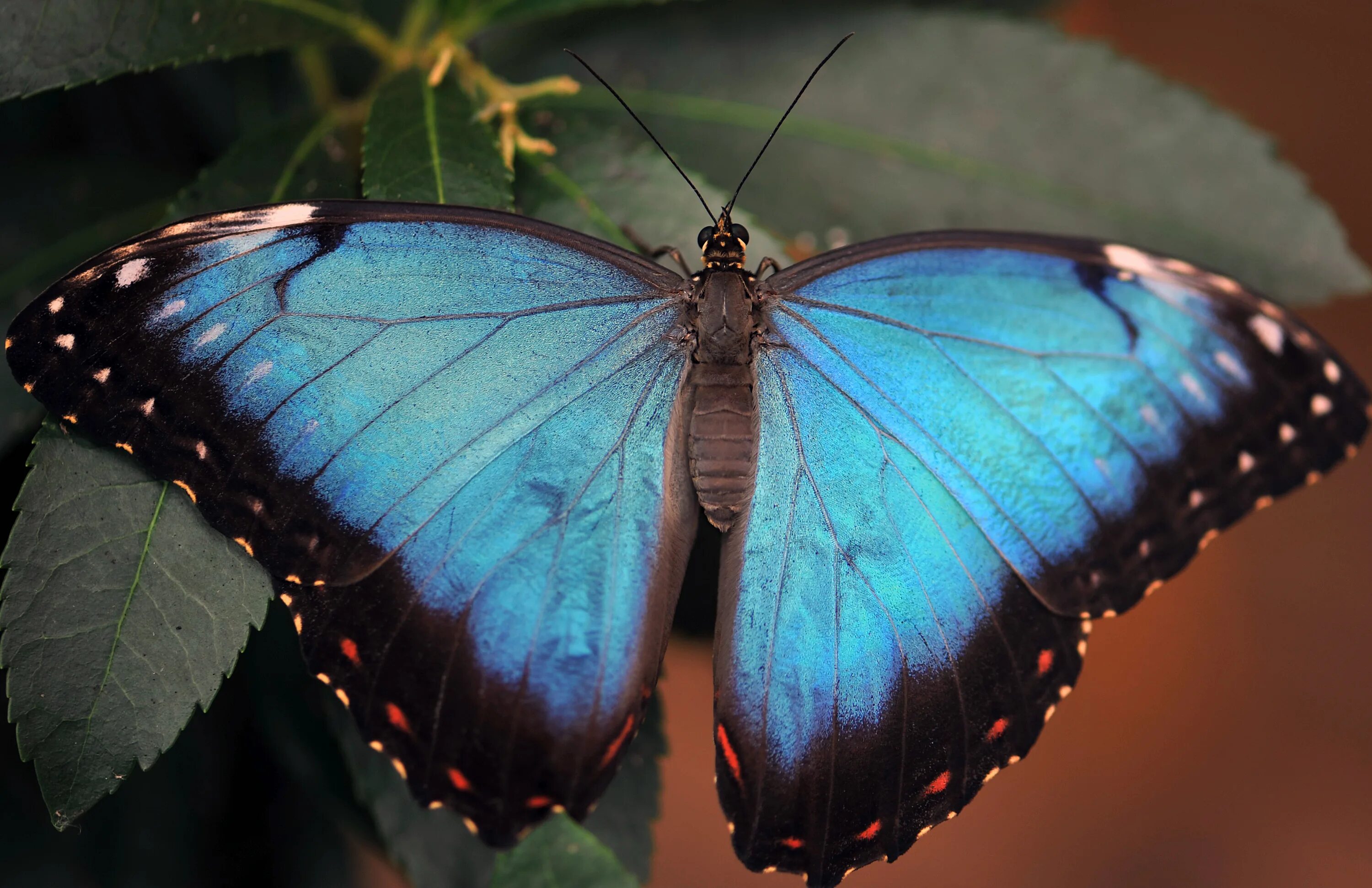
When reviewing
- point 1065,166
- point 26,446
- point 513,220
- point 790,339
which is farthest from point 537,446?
point 1065,166

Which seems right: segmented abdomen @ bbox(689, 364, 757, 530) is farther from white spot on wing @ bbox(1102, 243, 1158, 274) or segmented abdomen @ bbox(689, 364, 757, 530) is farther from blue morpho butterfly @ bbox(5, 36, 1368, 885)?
white spot on wing @ bbox(1102, 243, 1158, 274)

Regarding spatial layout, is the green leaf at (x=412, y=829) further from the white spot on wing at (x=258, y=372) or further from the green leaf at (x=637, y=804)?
the white spot on wing at (x=258, y=372)

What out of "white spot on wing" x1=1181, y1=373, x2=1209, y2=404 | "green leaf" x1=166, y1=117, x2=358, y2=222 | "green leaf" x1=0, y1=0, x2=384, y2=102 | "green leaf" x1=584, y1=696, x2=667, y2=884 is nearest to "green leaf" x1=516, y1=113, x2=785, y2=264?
"green leaf" x1=166, y1=117, x2=358, y2=222

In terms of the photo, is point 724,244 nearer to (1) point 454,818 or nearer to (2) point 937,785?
(2) point 937,785

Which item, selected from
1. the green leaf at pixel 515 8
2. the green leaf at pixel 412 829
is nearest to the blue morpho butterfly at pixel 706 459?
the green leaf at pixel 412 829

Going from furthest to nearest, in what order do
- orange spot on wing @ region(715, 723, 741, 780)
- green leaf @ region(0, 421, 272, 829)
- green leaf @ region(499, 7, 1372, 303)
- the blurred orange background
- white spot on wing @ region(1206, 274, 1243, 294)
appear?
the blurred orange background, green leaf @ region(499, 7, 1372, 303), white spot on wing @ region(1206, 274, 1243, 294), orange spot on wing @ region(715, 723, 741, 780), green leaf @ region(0, 421, 272, 829)

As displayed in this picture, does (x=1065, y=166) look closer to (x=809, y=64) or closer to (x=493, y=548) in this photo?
(x=809, y=64)
